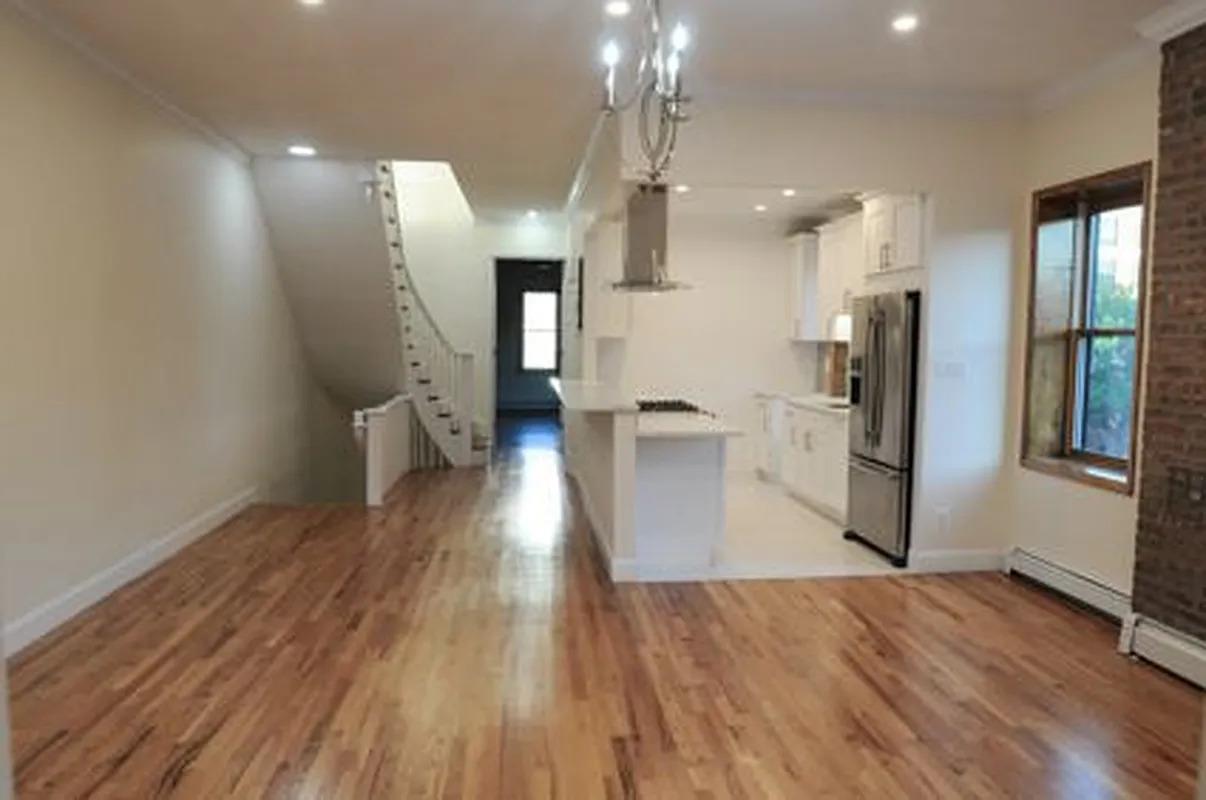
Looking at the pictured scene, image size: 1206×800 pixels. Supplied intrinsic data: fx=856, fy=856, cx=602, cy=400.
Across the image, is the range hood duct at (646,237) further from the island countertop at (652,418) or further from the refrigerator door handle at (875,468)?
the refrigerator door handle at (875,468)

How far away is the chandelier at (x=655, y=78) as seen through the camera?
2818mm

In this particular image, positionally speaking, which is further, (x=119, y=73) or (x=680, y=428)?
(x=680, y=428)

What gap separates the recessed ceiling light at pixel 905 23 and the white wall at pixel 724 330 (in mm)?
4573

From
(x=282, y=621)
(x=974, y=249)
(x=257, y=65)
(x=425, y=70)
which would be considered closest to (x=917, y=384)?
(x=974, y=249)

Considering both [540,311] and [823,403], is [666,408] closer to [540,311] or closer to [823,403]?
[823,403]

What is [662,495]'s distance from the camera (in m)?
5.14

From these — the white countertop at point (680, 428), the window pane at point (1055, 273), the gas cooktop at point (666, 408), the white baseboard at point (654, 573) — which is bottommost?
the white baseboard at point (654, 573)

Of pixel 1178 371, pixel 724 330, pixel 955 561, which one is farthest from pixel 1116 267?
pixel 724 330

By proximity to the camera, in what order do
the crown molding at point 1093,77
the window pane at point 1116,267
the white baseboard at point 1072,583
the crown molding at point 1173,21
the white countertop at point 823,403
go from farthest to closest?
1. the white countertop at point 823,403
2. the window pane at point 1116,267
3. the white baseboard at point 1072,583
4. the crown molding at point 1093,77
5. the crown molding at point 1173,21

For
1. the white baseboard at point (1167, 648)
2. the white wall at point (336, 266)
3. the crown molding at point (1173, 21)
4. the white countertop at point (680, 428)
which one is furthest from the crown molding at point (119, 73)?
the white baseboard at point (1167, 648)

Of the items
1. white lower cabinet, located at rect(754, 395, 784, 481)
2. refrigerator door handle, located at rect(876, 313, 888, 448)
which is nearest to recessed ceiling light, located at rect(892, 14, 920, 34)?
refrigerator door handle, located at rect(876, 313, 888, 448)

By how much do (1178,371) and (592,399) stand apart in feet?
10.4

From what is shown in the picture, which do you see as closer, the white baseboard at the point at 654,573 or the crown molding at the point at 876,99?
the crown molding at the point at 876,99

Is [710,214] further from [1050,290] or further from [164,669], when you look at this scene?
[164,669]
